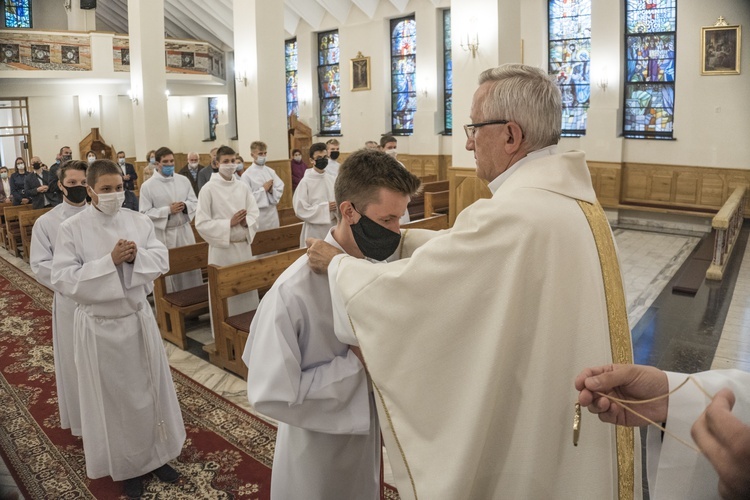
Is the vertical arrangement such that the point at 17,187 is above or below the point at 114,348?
above

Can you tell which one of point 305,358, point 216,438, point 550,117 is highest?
point 550,117

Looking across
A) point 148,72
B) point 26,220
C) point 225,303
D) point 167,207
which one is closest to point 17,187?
point 26,220

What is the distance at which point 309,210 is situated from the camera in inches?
302

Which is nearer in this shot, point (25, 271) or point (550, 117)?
point (550, 117)

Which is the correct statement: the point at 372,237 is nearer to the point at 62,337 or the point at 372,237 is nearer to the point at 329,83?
the point at 62,337

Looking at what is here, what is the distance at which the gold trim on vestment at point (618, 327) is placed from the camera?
191 centimetres

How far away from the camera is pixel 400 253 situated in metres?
2.43

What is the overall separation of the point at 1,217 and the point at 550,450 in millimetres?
13435

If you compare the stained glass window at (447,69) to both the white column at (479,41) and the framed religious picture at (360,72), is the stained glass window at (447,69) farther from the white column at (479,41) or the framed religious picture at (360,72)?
the white column at (479,41)

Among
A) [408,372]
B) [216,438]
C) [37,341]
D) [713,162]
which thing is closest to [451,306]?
[408,372]

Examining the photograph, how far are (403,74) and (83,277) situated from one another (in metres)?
15.7

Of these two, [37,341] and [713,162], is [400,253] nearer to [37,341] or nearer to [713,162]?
[37,341]

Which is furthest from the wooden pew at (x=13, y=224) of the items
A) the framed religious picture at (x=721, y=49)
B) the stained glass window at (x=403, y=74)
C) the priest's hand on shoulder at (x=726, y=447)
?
the framed religious picture at (x=721, y=49)

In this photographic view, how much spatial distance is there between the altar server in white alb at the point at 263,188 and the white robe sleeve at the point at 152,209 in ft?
4.64
